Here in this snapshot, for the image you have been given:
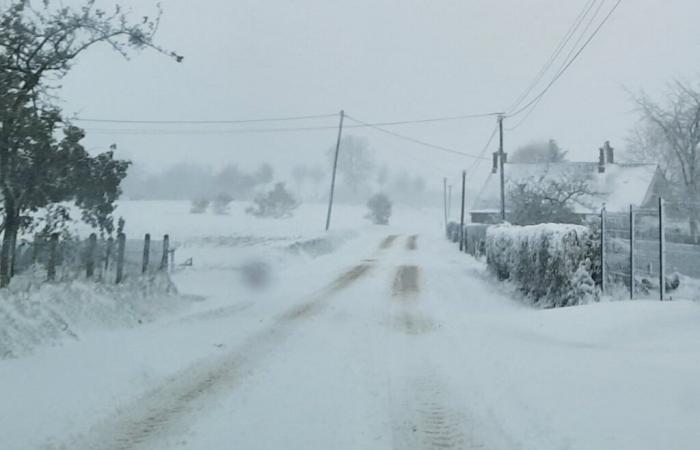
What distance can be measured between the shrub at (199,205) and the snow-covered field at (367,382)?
2803 inches

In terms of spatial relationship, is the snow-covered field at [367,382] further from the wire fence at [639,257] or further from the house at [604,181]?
the house at [604,181]

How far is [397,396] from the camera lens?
22.5 ft

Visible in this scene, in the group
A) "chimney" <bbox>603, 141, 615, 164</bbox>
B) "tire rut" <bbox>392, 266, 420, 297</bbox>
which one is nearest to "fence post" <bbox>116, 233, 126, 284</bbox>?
"tire rut" <bbox>392, 266, 420, 297</bbox>

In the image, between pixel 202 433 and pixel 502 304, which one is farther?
pixel 502 304

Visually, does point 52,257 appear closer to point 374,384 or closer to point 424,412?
point 374,384

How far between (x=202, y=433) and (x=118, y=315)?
631 centimetres

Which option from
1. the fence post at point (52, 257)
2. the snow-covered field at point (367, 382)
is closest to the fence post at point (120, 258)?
the fence post at point (52, 257)

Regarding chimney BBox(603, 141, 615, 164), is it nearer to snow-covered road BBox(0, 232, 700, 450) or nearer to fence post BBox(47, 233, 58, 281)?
snow-covered road BBox(0, 232, 700, 450)

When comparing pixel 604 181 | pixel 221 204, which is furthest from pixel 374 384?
pixel 221 204

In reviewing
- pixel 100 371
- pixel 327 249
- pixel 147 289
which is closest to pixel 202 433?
pixel 100 371

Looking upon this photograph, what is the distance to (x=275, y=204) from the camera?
3445 inches

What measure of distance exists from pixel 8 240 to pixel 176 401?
292 inches

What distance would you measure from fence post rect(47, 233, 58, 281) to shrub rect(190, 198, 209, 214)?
70.7 meters

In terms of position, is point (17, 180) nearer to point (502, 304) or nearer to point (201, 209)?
point (502, 304)
